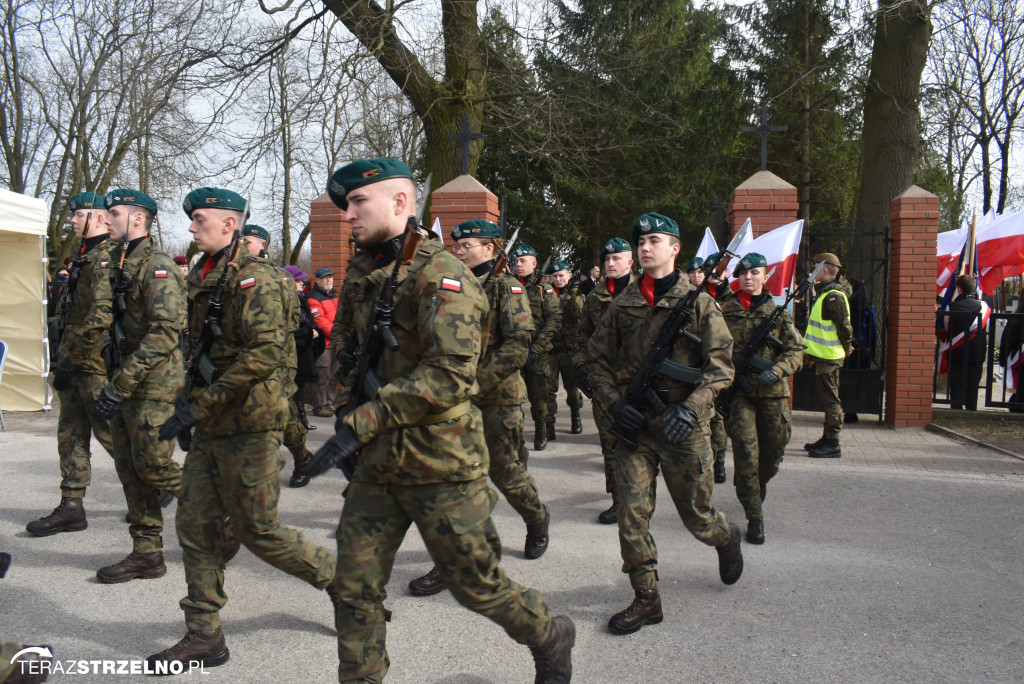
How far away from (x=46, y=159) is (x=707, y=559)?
26.3 meters

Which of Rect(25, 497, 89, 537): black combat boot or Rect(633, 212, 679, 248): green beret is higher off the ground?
Rect(633, 212, 679, 248): green beret

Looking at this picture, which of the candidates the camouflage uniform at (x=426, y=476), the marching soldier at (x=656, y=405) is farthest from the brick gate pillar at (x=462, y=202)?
the camouflage uniform at (x=426, y=476)

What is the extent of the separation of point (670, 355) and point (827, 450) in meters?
4.64

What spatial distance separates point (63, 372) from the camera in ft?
15.7

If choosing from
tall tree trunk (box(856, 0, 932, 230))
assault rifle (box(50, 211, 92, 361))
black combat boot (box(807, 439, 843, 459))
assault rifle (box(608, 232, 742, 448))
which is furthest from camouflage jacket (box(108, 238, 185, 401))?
tall tree trunk (box(856, 0, 932, 230))

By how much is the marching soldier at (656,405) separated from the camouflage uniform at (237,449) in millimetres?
1552

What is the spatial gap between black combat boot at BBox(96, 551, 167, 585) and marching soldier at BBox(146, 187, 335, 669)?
114cm

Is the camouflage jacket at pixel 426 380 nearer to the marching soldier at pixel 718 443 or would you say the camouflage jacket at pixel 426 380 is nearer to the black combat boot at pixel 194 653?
the black combat boot at pixel 194 653

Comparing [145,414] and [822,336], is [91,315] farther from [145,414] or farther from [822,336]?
[822,336]

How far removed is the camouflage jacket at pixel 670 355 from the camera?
3725 mm

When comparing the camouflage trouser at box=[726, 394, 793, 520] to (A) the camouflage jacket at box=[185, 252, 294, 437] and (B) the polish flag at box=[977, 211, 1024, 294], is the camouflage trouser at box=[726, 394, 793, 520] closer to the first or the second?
(A) the camouflage jacket at box=[185, 252, 294, 437]

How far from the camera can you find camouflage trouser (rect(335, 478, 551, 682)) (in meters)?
2.57

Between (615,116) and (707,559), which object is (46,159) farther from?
(707,559)

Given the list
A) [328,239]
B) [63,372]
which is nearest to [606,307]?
[63,372]
